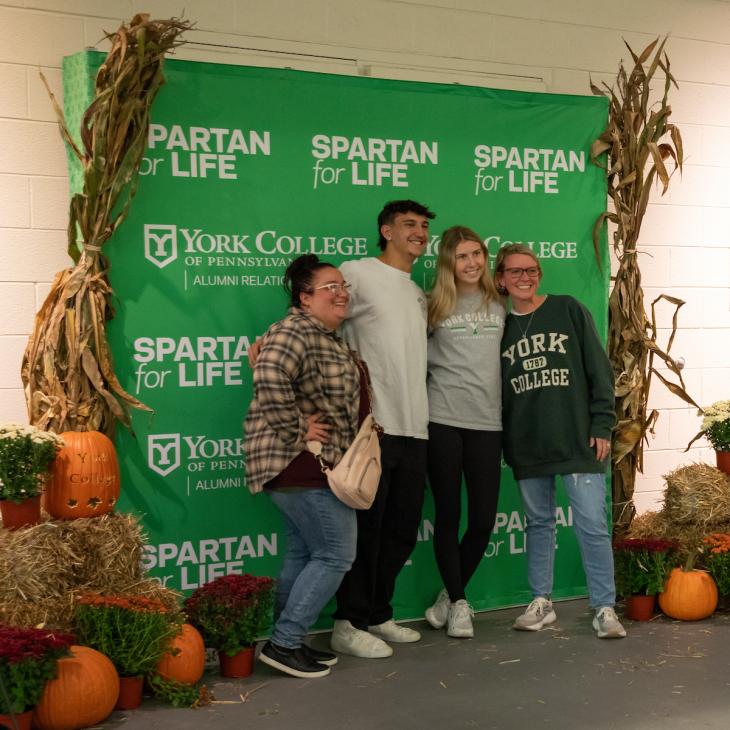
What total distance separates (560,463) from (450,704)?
1112 mm

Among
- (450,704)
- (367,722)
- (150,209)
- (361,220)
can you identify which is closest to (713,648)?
(450,704)

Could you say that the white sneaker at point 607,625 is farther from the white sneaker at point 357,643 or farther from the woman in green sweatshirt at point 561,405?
the white sneaker at point 357,643

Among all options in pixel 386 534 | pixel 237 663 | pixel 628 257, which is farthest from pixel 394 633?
pixel 628 257

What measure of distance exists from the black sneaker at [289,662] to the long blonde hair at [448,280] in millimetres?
1370

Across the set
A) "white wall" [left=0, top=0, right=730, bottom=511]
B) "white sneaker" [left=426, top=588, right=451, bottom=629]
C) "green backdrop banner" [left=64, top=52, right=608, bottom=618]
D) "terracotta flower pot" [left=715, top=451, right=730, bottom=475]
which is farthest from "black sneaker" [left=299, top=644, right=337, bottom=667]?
"terracotta flower pot" [left=715, top=451, right=730, bottom=475]

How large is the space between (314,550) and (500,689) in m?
0.78

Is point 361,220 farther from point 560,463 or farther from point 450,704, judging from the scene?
point 450,704

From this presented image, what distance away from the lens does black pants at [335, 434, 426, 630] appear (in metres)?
3.96

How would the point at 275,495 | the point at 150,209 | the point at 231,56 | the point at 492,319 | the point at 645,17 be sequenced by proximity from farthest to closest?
1. the point at 645,17
2. the point at 231,56
3. the point at 492,319
4. the point at 150,209
5. the point at 275,495

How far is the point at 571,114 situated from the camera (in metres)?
4.64

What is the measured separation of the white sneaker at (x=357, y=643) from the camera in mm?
3887

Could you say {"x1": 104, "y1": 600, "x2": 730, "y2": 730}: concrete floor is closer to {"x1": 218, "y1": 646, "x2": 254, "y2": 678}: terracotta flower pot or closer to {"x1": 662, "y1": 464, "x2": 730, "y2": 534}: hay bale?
{"x1": 218, "y1": 646, "x2": 254, "y2": 678}: terracotta flower pot

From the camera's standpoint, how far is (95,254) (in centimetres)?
375

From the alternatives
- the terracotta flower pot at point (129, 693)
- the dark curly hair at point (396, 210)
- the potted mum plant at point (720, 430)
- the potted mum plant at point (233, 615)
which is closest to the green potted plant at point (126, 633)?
the terracotta flower pot at point (129, 693)
